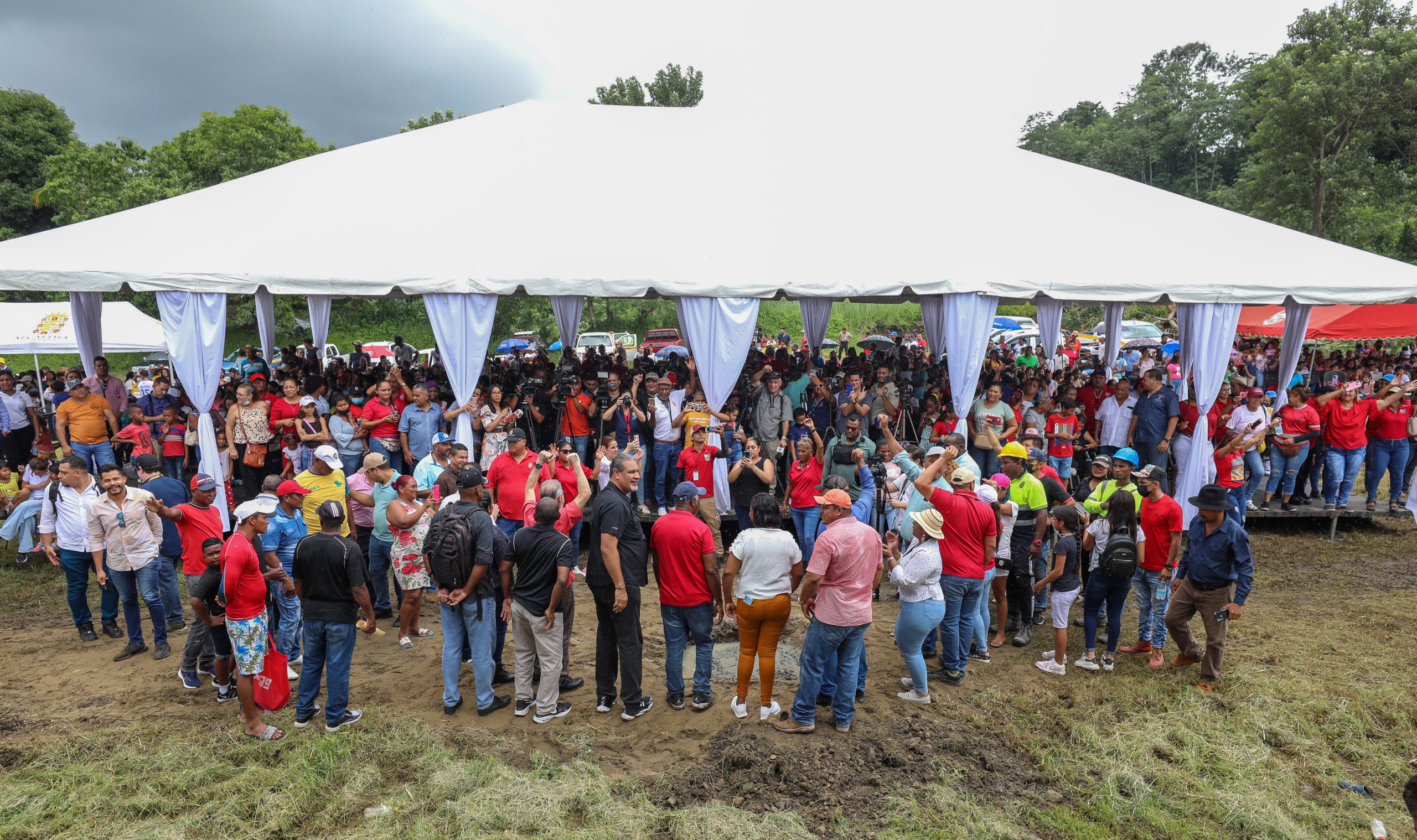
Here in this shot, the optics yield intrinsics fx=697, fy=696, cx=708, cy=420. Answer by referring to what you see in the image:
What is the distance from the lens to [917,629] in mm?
4695

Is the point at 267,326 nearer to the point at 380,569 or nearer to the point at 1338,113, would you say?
the point at 380,569

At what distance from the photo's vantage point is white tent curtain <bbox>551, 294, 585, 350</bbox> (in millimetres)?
13875

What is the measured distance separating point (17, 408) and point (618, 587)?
34.4ft

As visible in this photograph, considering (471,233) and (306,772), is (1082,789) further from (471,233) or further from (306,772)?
(471,233)

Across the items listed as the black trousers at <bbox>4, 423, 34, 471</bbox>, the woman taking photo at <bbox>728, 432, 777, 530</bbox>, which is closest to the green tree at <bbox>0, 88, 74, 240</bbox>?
the black trousers at <bbox>4, 423, 34, 471</bbox>

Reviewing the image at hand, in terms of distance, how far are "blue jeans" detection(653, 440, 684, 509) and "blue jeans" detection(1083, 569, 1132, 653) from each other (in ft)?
14.4

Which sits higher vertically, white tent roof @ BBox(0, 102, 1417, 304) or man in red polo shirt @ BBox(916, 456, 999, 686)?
white tent roof @ BBox(0, 102, 1417, 304)

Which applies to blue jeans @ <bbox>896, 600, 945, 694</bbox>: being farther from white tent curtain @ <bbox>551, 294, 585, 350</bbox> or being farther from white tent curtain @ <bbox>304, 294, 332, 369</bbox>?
white tent curtain @ <bbox>304, 294, 332, 369</bbox>

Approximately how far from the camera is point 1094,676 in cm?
535

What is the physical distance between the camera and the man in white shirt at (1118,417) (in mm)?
8781

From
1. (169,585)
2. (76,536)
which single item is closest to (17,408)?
(76,536)

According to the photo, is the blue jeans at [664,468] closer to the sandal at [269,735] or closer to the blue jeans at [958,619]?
the blue jeans at [958,619]

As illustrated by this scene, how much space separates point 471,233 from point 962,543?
7.24 m

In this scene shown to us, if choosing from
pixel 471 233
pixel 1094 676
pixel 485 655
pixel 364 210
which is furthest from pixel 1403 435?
pixel 364 210
